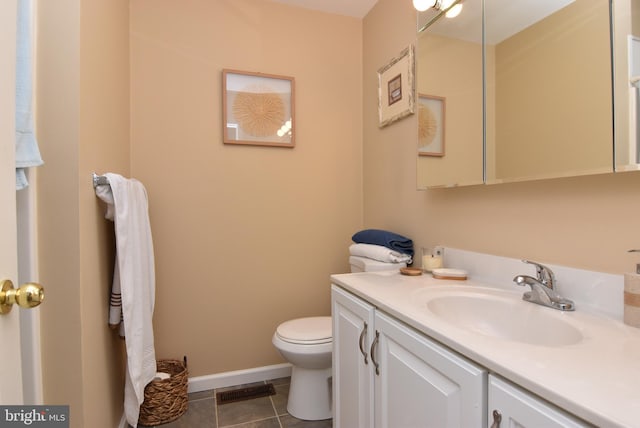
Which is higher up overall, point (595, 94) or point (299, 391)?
point (595, 94)

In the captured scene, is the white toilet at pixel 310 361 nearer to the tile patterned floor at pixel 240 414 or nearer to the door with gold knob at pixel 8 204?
the tile patterned floor at pixel 240 414

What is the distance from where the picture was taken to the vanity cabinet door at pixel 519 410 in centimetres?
54

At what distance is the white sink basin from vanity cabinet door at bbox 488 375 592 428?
245 mm

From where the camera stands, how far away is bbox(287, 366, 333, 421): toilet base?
5.72 feet

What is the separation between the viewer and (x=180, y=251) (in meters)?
1.99

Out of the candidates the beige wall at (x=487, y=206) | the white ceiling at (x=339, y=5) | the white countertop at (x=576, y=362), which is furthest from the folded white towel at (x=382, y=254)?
the white ceiling at (x=339, y=5)

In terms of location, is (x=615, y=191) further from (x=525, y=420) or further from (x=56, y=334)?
(x=56, y=334)

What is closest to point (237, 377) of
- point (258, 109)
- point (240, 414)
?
point (240, 414)

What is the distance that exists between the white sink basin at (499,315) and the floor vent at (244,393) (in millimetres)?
1328

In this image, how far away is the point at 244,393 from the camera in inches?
78.5

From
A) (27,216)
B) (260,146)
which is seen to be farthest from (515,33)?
(27,216)

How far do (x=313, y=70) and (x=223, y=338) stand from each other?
1.85 meters

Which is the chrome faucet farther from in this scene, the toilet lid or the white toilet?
the toilet lid

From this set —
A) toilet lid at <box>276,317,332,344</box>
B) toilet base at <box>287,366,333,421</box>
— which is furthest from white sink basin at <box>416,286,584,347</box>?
toilet base at <box>287,366,333,421</box>
